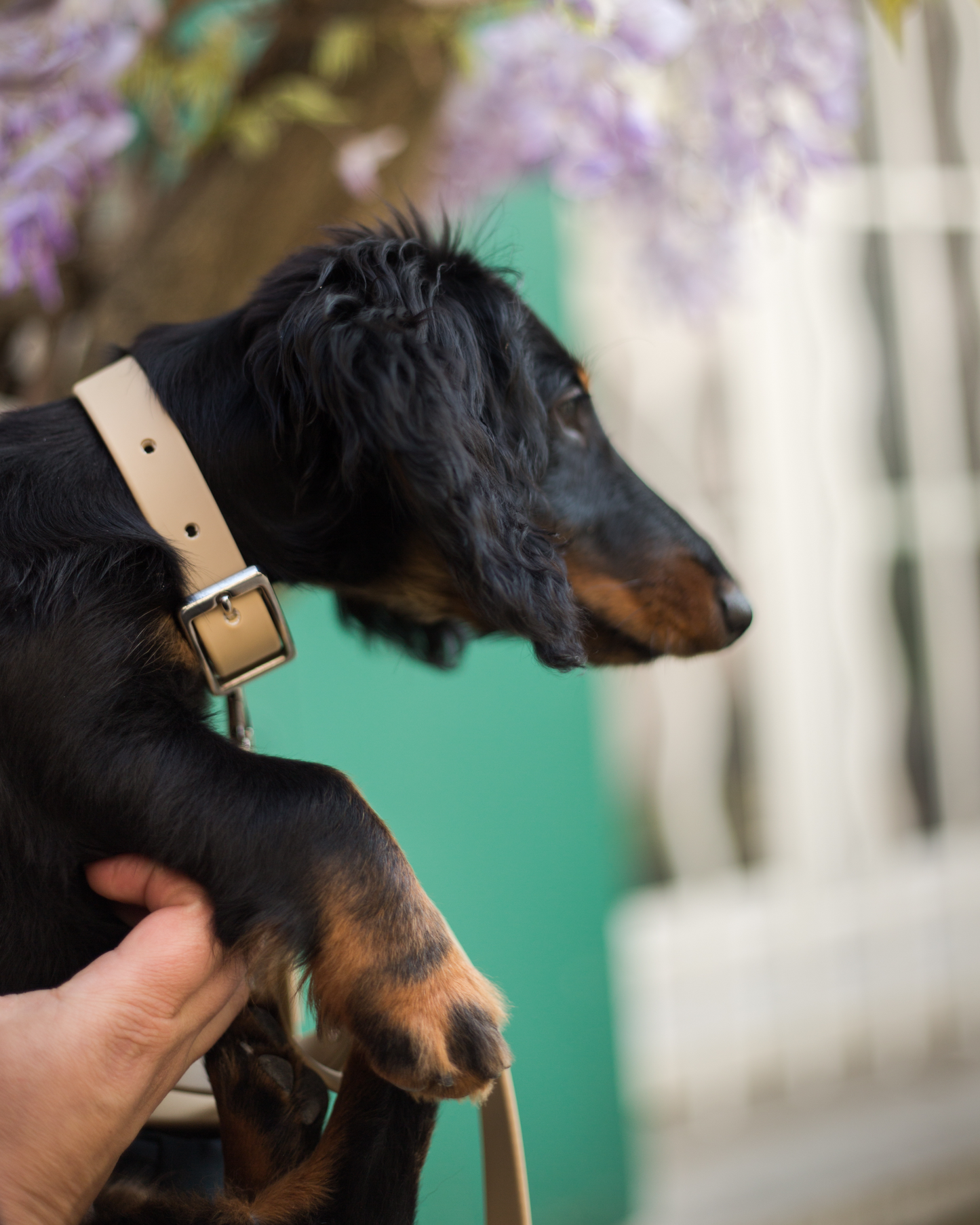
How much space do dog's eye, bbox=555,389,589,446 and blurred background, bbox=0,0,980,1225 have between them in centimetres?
47

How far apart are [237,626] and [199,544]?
100mm

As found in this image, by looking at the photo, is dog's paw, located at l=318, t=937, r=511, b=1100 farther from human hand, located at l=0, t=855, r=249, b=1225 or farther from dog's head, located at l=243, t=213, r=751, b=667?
dog's head, located at l=243, t=213, r=751, b=667

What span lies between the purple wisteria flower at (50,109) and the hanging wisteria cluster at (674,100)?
597 millimetres

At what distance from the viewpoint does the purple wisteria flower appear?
155 centimetres

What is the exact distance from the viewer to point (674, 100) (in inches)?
80.2

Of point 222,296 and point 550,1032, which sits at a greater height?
point 222,296

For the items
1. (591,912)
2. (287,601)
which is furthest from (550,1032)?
(287,601)

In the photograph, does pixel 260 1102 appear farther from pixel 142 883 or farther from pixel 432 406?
pixel 432 406

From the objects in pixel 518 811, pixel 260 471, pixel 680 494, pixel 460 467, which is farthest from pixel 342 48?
pixel 680 494

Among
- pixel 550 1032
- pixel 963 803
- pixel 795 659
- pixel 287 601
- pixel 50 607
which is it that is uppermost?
pixel 50 607

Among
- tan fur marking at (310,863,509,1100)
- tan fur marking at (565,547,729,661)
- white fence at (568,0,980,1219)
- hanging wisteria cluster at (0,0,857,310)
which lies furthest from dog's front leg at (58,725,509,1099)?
white fence at (568,0,980,1219)

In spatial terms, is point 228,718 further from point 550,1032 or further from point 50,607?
point 550,1032

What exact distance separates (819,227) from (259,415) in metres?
3.42

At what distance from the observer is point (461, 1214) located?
151cm
